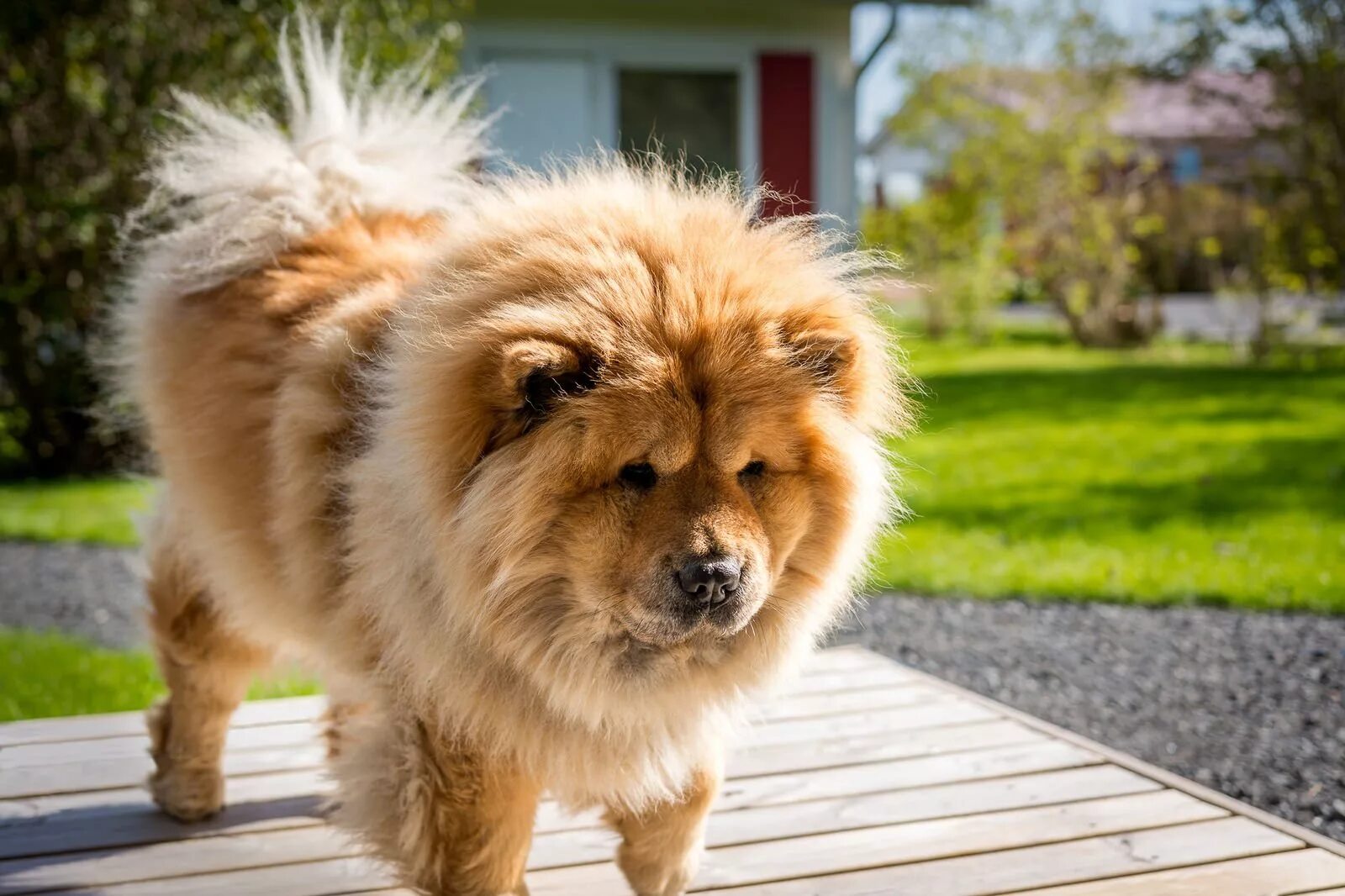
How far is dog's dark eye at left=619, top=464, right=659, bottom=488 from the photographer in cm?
196

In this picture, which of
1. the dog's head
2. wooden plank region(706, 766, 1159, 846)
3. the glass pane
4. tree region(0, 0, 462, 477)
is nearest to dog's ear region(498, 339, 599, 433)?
the dog's head

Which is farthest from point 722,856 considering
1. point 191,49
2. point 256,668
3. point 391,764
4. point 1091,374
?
point 1091,374

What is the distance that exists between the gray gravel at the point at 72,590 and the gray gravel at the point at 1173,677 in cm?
311

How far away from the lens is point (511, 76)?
35.8 feet

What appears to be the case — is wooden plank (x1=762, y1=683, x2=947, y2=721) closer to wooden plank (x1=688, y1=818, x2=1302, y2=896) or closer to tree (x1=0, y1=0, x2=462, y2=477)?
wooden plank (x1=688, y1=818, x2=1302, y2=896)

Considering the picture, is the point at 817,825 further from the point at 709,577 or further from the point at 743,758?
the point at 709,577

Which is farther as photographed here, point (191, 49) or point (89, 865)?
point (191, 49)

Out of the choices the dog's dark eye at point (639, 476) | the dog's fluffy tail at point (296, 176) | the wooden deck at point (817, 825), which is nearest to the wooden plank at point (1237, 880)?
the wooden deck at point (817, 825)

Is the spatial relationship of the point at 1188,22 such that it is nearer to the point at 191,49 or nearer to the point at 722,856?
the point at 191,49

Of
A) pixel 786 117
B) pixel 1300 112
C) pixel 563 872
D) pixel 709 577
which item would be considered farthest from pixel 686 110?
pixel 709 577

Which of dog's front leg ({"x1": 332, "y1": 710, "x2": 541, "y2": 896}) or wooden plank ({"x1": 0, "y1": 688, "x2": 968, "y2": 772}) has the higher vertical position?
dog's front leg ({"x1": 332, "y1": 710, "x2": 541, "y2": 896})

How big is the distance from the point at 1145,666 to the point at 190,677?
3.17 metres

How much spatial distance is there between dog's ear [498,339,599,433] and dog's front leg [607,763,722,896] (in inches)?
32.8

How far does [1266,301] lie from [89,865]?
12.2 metres
